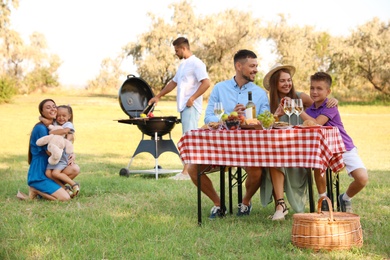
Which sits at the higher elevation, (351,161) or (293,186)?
(351,161)

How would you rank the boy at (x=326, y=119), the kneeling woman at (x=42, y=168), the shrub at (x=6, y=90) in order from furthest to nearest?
the shrub at (x=6, y=90) → the kneeling woman at (x=42, y=168) → the boy at (x=326, y=119)

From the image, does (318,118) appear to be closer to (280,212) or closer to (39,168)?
(280,212)

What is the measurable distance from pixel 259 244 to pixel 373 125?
18969 mm

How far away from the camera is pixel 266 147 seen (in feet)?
17.6

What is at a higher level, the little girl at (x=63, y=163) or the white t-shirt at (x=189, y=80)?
the white t-shirt at (x=189, y=80)

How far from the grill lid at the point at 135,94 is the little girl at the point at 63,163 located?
7.43ft

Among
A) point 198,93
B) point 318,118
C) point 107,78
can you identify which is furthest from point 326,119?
point 107,78

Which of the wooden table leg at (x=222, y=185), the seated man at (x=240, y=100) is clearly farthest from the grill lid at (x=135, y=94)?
the wooden table leg at (x=222, y=185)

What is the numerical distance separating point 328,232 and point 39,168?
3.89m

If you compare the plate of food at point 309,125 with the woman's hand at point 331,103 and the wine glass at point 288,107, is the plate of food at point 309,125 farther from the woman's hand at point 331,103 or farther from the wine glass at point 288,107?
the woman's hand at point 331,103

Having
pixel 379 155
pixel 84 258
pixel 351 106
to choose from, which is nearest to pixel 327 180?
pixel 84 258

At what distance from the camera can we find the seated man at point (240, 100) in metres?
6.03

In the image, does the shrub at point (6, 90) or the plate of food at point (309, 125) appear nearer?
the plate of food at point (309, 125)

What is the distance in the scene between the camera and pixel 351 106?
3606cm
